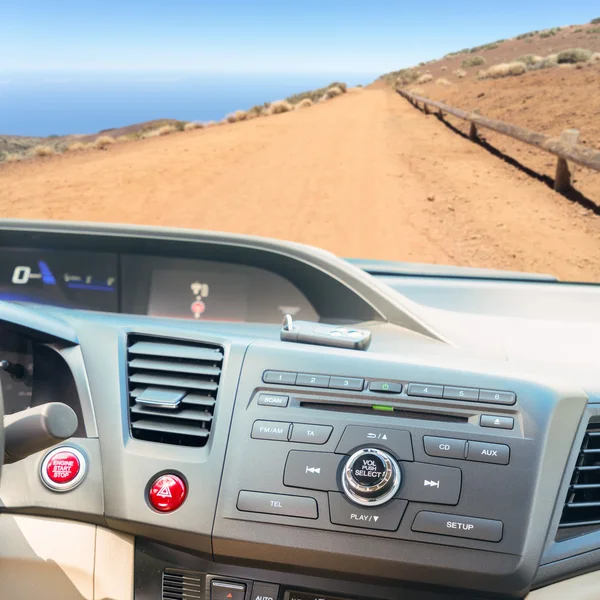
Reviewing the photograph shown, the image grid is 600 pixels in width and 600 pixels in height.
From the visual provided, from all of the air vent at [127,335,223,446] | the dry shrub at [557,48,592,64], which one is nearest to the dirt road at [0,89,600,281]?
the air vent at [127,335,223,446]

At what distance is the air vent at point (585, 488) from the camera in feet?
7.90

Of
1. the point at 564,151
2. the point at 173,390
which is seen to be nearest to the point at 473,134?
the point at 564,151

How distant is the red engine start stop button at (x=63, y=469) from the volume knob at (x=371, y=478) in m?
0.94

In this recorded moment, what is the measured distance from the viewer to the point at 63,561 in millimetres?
2523

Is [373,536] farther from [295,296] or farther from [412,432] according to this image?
[295,296]

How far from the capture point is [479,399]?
2469mm

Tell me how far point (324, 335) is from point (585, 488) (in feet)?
3.33

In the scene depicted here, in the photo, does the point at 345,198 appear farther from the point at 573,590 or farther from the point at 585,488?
the point at 573,590

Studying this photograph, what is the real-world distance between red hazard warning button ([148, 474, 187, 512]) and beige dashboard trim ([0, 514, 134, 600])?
0.19 meters

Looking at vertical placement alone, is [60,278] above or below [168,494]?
above

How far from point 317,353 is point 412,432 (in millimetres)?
444

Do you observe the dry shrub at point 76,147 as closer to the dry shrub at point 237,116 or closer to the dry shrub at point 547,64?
the dry shrub at point 237,116

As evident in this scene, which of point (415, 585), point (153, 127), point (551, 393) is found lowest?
point (153, 127)

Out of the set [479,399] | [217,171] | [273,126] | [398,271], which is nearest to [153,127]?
[273,126]
